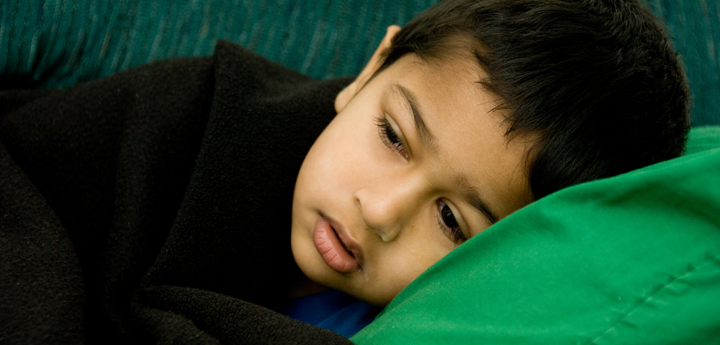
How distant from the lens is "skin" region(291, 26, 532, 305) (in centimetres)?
64

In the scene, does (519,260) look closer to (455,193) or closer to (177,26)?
(455,193)

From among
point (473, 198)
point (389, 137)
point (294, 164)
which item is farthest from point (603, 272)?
point (294, 164)

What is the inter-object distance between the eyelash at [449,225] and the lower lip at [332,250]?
0.14m

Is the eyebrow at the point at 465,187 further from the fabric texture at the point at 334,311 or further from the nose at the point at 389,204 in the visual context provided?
the fabric texture at the point at 334,311

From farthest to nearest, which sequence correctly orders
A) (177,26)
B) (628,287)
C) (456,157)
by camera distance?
(177,26) < (456,157) < (628,287)

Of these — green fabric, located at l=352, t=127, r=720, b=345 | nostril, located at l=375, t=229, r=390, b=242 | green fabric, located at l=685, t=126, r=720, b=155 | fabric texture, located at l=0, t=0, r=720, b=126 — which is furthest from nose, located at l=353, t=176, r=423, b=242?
fabric texture, located at l=0, t=0, r=720, b=126

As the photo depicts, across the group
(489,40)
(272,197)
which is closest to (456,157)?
(489,40)

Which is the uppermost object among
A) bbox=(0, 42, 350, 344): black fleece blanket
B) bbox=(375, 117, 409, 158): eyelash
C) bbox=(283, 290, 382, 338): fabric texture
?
bbox=(375, 117, 409, 158): eyelash

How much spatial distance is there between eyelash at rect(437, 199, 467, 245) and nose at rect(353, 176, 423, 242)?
4 cm

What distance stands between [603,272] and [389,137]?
1.22ft

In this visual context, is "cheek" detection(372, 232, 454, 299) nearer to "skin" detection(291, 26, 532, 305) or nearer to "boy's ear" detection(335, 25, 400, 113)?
"skin" detection(291, 26, 532, 305)

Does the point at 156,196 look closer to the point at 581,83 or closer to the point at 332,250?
the point at 332,250

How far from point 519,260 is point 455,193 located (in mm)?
202

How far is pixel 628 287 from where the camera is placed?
0.40m
